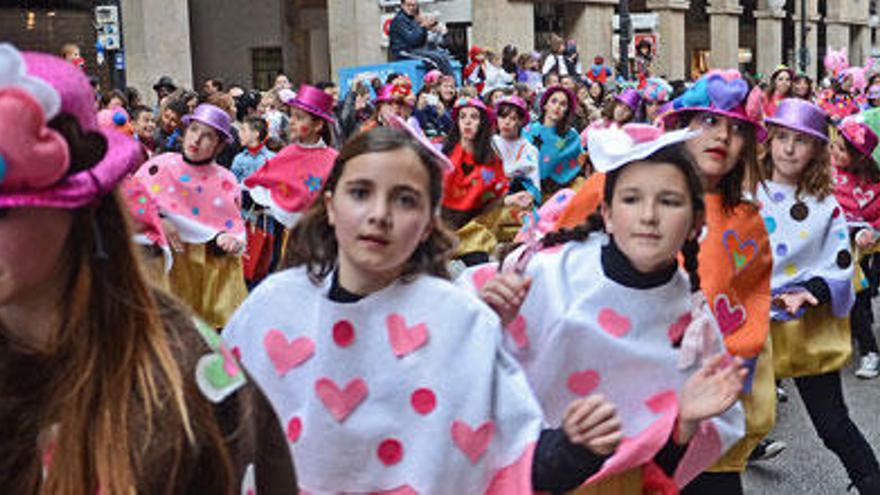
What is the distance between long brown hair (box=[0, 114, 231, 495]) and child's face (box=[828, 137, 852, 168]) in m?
6.78

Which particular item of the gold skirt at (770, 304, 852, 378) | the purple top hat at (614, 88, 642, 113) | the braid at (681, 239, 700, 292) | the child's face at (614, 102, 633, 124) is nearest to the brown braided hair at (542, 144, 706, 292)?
the braid at (681, 239, 700, 292)

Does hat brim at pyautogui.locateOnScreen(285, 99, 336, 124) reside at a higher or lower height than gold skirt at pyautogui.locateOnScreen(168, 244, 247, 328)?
higher

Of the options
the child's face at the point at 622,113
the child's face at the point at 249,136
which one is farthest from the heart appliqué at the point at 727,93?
the child's face at the point at 622,113

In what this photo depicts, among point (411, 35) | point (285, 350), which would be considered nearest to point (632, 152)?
point (285, 350)

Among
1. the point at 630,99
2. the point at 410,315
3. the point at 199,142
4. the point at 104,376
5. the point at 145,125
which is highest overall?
the point at 630,99

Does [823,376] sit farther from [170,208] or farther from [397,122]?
[170,208]

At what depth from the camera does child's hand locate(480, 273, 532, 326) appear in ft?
11.4

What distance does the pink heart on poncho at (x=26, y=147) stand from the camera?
5.52 ft

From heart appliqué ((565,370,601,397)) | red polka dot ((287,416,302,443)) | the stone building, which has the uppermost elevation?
the stone building

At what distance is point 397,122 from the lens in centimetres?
365

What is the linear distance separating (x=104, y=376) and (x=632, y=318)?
1.96 m

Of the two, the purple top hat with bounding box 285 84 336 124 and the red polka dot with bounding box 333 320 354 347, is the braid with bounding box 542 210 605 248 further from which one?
the purple top hat with bounding box 285 84 336 124

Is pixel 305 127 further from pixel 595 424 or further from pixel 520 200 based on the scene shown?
pixel 595 424

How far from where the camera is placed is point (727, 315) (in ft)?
14.0
